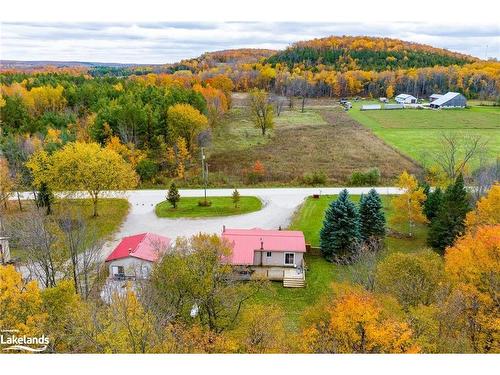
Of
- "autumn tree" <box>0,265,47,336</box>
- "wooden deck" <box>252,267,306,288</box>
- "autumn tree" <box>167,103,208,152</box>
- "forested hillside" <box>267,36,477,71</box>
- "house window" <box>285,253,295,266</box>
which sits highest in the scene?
"forested hillside" <box>267,36,477,71</box>

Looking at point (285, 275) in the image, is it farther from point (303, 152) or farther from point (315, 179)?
point (303, 152)

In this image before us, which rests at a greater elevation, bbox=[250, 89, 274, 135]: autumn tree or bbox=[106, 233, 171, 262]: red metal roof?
bbox=[250, 89, 274, 135]: autumn tree

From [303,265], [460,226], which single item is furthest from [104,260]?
[460,226]

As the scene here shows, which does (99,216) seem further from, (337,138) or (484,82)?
(484,82)

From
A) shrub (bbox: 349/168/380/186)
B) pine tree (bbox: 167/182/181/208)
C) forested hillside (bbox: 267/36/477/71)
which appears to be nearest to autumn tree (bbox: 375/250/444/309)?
pine tree (bbox: 167/182/181/208)

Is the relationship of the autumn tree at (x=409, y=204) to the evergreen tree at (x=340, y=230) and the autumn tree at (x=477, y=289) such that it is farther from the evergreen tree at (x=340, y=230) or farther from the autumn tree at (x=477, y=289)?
the autumn tree at (x=477, y=289)

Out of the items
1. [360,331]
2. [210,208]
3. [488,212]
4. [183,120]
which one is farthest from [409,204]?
[183,120]

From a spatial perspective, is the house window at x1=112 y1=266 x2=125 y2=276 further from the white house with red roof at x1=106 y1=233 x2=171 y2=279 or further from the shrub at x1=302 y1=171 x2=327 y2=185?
the shrub at x1=302 y1=171 x2=327 y2=185
